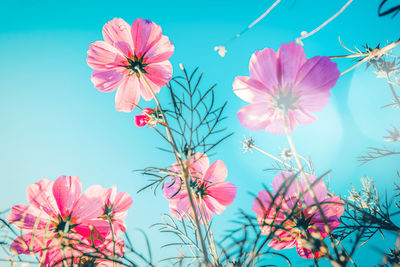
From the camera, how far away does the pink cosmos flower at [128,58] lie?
1.78 ft

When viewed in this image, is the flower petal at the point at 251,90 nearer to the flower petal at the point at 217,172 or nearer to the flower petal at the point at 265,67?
the flower petal at the point at 265,67

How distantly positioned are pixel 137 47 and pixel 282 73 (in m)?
0.37

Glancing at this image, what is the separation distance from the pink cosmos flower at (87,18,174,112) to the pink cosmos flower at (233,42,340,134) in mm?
218

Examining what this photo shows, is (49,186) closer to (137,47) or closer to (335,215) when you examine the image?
(137,47)

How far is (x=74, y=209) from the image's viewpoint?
475 millimetres

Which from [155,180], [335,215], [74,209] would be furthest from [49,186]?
[335,215]

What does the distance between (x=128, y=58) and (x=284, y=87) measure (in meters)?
0.39

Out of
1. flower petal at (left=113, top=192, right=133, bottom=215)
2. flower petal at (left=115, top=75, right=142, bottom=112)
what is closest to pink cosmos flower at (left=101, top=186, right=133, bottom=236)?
flower petal at (left=113, top=192, right=133, bottom=215)

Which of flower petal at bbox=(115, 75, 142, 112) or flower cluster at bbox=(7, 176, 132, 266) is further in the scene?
flower petal at bbox=(115, 75, 142, 112)

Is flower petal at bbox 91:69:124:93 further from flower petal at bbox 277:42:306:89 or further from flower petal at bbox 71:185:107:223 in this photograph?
flower petal at bbox 277:42:306:89

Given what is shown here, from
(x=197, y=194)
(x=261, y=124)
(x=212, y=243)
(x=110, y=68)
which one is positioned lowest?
(x=212, y=243)

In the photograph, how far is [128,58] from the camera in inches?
22.0

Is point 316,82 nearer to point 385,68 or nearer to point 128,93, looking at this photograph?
point 128,93

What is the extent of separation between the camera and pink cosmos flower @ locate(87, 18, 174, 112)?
0.54 m
